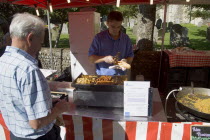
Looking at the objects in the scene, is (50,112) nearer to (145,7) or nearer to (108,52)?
(108,52)

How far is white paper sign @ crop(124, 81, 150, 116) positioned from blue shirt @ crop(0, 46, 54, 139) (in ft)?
2.44

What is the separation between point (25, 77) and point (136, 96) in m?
0.97

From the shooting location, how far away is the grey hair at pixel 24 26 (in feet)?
3.49

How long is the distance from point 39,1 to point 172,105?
3.85 metres

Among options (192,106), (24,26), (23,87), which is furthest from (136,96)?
(24,26)

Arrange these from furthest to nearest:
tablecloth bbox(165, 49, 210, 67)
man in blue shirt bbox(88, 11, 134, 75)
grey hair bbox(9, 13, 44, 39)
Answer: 1. tablecloth bbox(165, 49, 210, 67)
2. man in blue shirt bbox(88, 11, 134, 75)
3. grey hair bbox(9, 13, 44, 39)

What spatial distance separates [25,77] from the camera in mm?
1071

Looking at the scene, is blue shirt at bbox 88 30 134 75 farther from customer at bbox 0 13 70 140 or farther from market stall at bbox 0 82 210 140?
customer at bbox 0 13 70 140

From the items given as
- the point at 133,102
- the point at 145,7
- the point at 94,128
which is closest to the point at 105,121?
the point at 94,128

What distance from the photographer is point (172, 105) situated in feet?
14.3

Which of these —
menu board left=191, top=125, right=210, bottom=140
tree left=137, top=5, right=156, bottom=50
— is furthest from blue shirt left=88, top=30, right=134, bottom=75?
tree left=137, top=5, right=156, bottom=50

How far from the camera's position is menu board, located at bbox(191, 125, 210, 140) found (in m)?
1.60

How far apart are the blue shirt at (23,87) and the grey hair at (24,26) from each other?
0.10 meters

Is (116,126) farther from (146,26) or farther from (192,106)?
(146,26)
